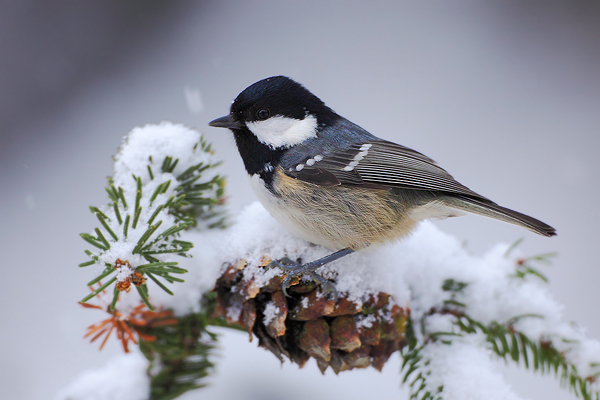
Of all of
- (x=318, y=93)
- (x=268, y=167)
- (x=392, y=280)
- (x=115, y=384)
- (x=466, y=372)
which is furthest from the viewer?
(x=318, y=93)

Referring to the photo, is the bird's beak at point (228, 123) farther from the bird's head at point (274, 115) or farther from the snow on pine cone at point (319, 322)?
the snow on pine cone at point (319, 322)

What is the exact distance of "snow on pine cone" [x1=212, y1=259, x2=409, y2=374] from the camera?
108 centimetres

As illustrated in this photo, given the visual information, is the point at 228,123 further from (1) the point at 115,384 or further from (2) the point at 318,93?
(2) the point at 318,93

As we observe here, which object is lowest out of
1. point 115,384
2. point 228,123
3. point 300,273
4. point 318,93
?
point 115,384

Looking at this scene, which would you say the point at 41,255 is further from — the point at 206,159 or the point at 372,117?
the point at 372,117

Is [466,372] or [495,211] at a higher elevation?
[495,211]

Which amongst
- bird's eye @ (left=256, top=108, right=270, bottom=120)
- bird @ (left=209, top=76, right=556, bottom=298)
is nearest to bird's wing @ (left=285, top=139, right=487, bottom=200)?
bird @ (left=209, top=76, right=556, bottom=298)

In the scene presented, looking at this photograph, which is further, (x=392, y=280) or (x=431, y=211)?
(x=431, y=211)

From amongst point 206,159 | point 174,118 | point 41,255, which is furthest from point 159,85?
point 206,159

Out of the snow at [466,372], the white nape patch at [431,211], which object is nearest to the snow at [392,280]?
the snow at [466,372]

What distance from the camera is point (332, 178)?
4.54 feet

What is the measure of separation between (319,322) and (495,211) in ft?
2.16

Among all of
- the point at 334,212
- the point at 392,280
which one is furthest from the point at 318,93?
the point at 392,280

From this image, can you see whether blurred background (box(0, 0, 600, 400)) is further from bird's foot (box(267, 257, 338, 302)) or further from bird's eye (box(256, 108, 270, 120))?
bird's foot (box(267, 257, 338, 302))
